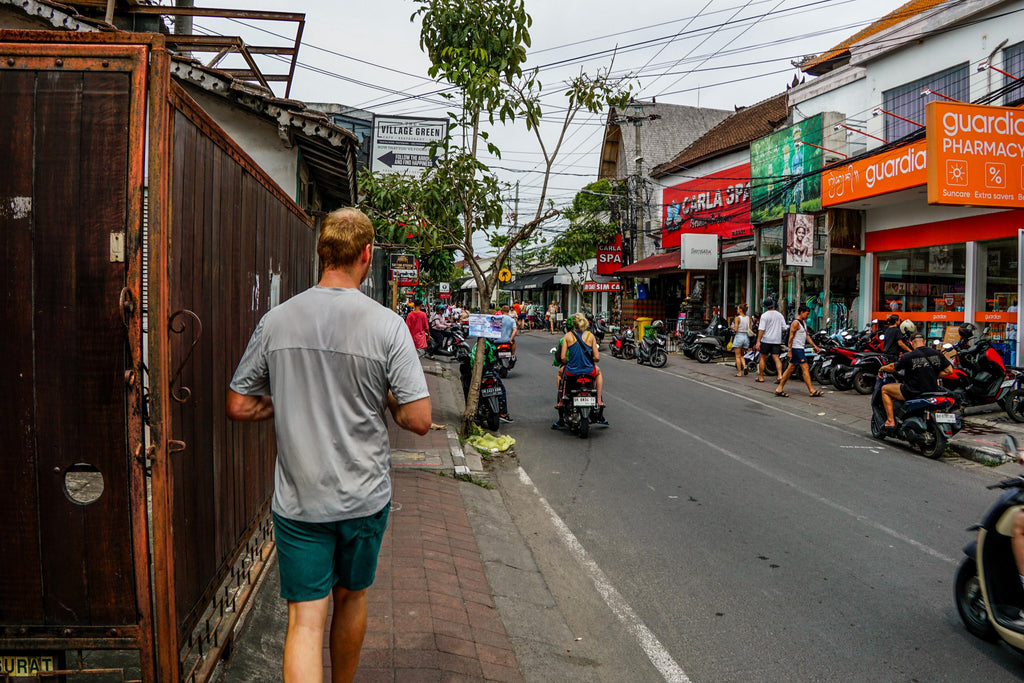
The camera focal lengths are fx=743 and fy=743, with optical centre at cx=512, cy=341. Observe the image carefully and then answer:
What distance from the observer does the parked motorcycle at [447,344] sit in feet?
73.5

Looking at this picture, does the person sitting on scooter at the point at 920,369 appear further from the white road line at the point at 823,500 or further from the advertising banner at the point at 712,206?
the advertising banner at the point at 712,206

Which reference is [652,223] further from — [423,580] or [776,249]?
[423,580]

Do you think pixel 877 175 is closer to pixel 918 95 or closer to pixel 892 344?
pixel 918 95

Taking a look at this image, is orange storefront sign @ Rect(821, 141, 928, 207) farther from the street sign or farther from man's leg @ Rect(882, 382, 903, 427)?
the street sign

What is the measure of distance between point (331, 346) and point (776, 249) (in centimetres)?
2253

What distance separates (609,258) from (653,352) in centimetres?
1443

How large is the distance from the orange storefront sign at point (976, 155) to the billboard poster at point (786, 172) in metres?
6.00

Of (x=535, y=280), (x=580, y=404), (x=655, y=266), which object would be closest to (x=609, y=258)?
(x=655, y=266)

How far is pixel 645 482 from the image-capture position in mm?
8000

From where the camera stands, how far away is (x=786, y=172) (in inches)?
862

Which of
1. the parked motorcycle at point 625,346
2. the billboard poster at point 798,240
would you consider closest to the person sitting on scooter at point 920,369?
the billboard poster at point 798,240

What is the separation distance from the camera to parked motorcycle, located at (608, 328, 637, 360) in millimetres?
24141

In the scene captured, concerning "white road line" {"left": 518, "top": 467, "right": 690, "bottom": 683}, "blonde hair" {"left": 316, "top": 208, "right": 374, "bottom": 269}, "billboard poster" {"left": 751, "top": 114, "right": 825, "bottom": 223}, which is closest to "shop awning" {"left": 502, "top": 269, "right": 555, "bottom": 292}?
"billboard poster" {"left": 751, "top": 114, "right": 825, "bottom": 223}

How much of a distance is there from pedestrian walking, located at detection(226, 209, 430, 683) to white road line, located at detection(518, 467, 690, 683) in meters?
2.05
